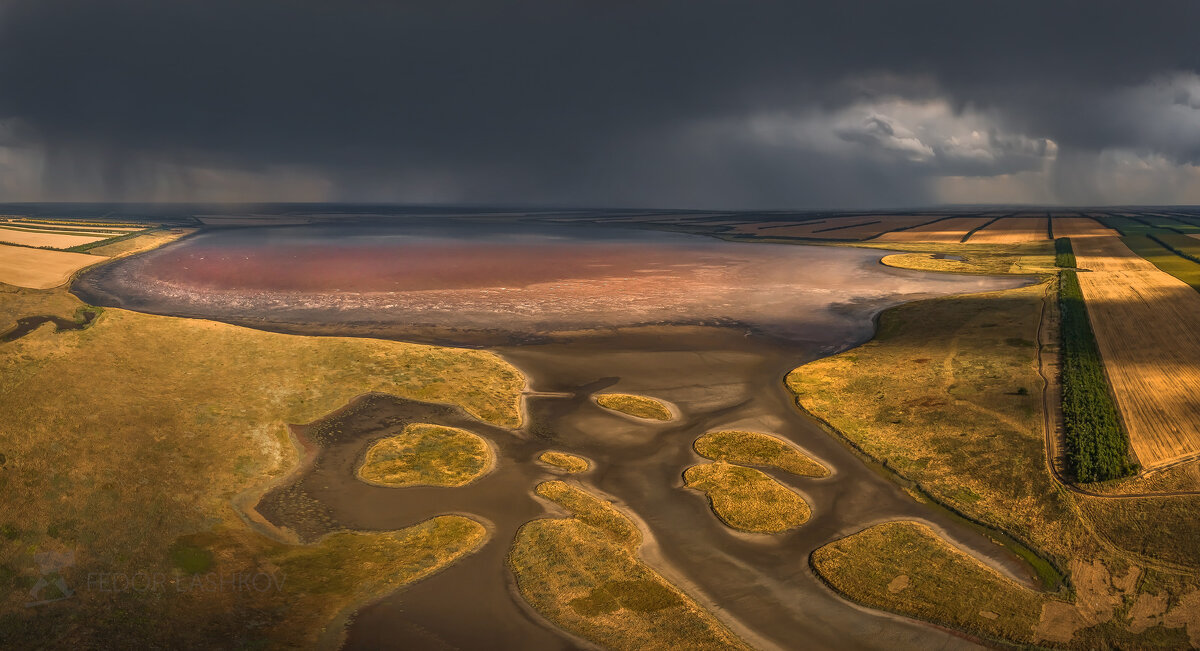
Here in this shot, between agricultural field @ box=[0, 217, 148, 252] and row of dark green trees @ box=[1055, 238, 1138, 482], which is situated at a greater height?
agricultural field @ box=[0, 217, 148, 252]

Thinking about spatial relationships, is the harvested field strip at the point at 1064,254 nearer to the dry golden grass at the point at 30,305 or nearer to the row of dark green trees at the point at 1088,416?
the row of dark green trees at the point at 1088,416

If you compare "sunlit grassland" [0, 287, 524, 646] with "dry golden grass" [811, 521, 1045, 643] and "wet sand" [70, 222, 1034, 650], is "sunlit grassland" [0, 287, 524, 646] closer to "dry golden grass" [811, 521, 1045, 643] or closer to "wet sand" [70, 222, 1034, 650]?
"wet sand" [70, 222, 1034, 650]

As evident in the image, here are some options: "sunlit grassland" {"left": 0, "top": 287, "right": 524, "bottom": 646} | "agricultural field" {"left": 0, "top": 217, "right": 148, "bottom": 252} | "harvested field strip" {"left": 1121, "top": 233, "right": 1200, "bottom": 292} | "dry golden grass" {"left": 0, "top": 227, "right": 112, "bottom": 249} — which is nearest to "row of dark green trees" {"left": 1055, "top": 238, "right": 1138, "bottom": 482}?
"sunlit grassland" {"left": 0, "top": 287, "right": 524, "bottom": 646}

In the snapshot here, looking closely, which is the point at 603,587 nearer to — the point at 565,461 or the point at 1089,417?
the point at 565,461

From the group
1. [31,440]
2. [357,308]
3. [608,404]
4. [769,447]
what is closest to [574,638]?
[769,447]

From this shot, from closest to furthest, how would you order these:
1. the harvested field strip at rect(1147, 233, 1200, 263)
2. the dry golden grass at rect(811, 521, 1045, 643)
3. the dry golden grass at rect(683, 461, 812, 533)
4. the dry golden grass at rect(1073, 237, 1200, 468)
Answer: the dry golden grass at rect(811, 521, 1045, 643) < the dry golden grass at rect(683, 461, 812, 533) < the dry golden grass at rect(1073, 237, 1200, 468) < the harvested field strip at rect(1147, 233, 1200, 263)
